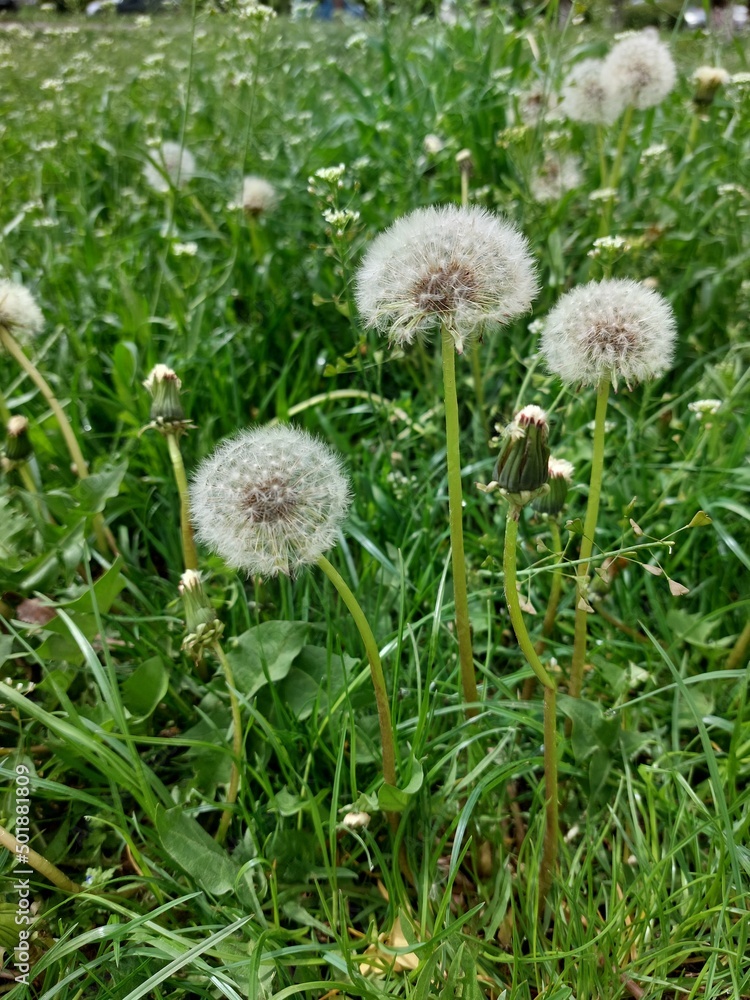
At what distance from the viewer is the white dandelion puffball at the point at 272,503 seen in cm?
114

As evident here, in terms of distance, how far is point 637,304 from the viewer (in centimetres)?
127

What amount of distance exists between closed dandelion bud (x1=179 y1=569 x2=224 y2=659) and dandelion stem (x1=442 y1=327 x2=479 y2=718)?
17.1 inches

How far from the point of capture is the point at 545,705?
1.20m

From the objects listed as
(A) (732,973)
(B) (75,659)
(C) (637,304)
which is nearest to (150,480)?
(B) (75,659)

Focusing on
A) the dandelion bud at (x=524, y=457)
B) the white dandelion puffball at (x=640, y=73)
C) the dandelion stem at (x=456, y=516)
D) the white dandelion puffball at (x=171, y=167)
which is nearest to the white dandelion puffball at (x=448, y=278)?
the dandelion stem at (x=456, y=516)

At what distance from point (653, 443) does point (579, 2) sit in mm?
1271

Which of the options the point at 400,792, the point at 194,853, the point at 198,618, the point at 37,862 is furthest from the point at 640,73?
the point at 37,862

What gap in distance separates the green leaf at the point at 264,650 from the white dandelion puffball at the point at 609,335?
0.74m

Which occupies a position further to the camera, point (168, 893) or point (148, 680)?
point (148, 680)

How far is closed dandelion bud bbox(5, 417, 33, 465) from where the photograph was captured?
1714 millimetres

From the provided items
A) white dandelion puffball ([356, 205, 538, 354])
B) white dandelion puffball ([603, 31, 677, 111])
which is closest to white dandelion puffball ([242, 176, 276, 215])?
white dandelion puffball ([603, 31, 677, 111])

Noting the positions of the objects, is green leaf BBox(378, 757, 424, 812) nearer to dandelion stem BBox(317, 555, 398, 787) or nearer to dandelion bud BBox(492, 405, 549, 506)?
dandelion stem BBox(317, 555, 398, 787)

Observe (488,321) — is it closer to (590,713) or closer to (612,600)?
(590,713)

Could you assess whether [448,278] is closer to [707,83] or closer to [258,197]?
[258,197]
